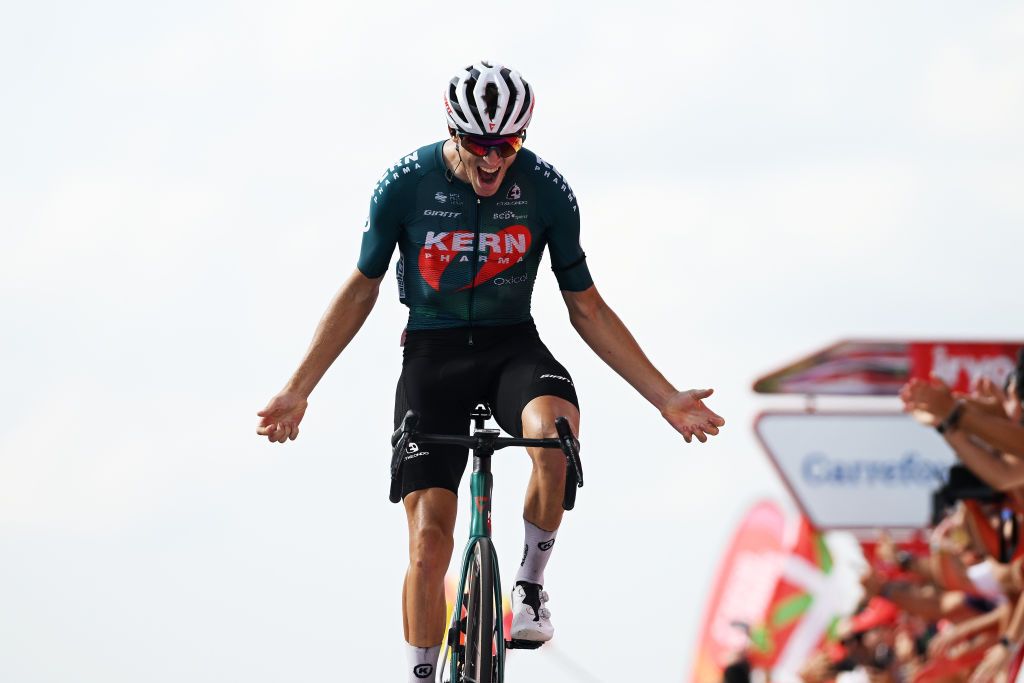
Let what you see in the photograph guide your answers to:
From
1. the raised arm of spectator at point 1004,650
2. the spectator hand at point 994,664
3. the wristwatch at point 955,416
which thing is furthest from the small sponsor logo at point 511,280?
A: the spectator hand at point 994,664

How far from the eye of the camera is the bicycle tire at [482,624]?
28.2 ft

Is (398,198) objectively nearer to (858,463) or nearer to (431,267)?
(431,267)

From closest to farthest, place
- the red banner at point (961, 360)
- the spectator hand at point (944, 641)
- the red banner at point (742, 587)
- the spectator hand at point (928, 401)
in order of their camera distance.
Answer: the spectator hand at point (928, 401) → the spectator hand at point (944, 641) → the red banner at point (961, 360) → the red banner at point (742, 587)

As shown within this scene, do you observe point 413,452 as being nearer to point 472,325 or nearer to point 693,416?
point 472,325

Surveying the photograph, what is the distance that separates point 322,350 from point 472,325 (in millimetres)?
Result: 780

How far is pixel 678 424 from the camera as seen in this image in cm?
928

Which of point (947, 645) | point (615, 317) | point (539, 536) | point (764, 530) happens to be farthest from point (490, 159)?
point (764, 530)

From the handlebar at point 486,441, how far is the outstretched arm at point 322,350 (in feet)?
1.94

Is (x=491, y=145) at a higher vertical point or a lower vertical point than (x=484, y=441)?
higher

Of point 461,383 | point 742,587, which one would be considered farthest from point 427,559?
point 742,587

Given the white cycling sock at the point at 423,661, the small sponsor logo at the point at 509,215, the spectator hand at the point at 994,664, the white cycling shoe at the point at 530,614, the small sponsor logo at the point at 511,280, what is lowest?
the spectator hand at the point at 994,664

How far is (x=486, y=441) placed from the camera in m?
8.72

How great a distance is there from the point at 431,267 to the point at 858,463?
1036 centimetres

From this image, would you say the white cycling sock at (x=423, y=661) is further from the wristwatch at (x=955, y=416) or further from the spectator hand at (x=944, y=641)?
the spectator hand at (x=944, y=641)
